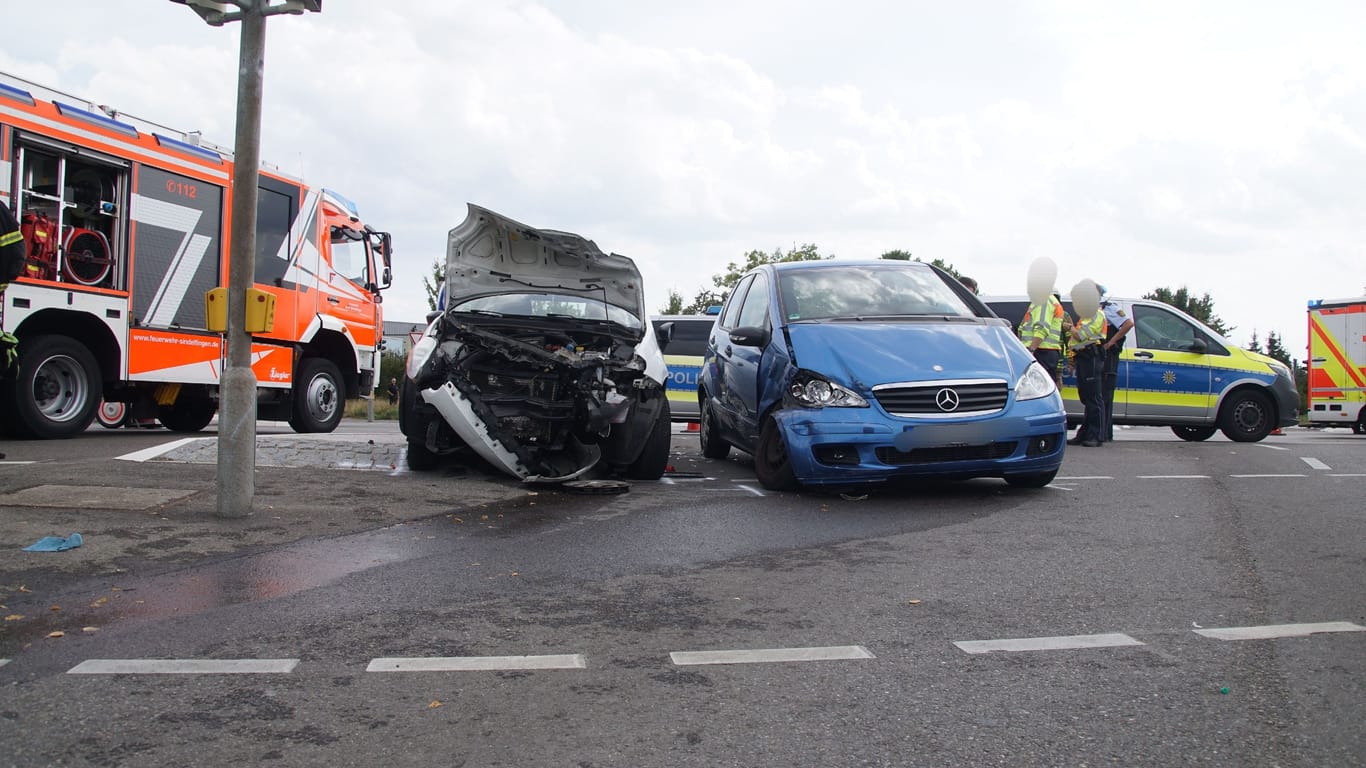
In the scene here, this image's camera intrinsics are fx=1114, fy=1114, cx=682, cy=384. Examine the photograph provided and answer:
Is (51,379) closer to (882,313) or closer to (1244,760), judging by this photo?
(882,313)

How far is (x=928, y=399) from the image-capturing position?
23.5ft

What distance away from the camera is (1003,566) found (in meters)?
5.13

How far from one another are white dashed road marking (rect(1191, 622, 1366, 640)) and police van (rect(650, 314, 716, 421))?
1142cm

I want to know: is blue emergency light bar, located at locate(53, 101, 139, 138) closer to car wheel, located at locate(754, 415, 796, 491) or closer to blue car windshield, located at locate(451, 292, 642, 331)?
blue car windshield, located at locate(451, 292, 642, 331)

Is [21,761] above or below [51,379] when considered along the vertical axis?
below

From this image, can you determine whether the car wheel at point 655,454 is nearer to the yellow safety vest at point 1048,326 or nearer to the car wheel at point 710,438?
the car wheel at point 710,438

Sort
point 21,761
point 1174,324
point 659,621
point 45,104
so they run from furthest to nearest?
point 1174,324
point 45,104
point 659,621
point 21,761

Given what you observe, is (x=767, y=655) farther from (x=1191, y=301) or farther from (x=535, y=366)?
(x=1191, y=301)

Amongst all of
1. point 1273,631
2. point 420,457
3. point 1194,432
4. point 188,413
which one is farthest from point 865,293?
point 188,413

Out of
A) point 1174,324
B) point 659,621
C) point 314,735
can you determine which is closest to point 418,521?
point 659,621

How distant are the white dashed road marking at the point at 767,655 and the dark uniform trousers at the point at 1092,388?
8.79 m

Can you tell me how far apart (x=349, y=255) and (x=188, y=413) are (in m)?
2.87

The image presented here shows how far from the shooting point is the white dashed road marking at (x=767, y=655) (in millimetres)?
3580

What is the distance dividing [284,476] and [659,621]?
A: 481cm
